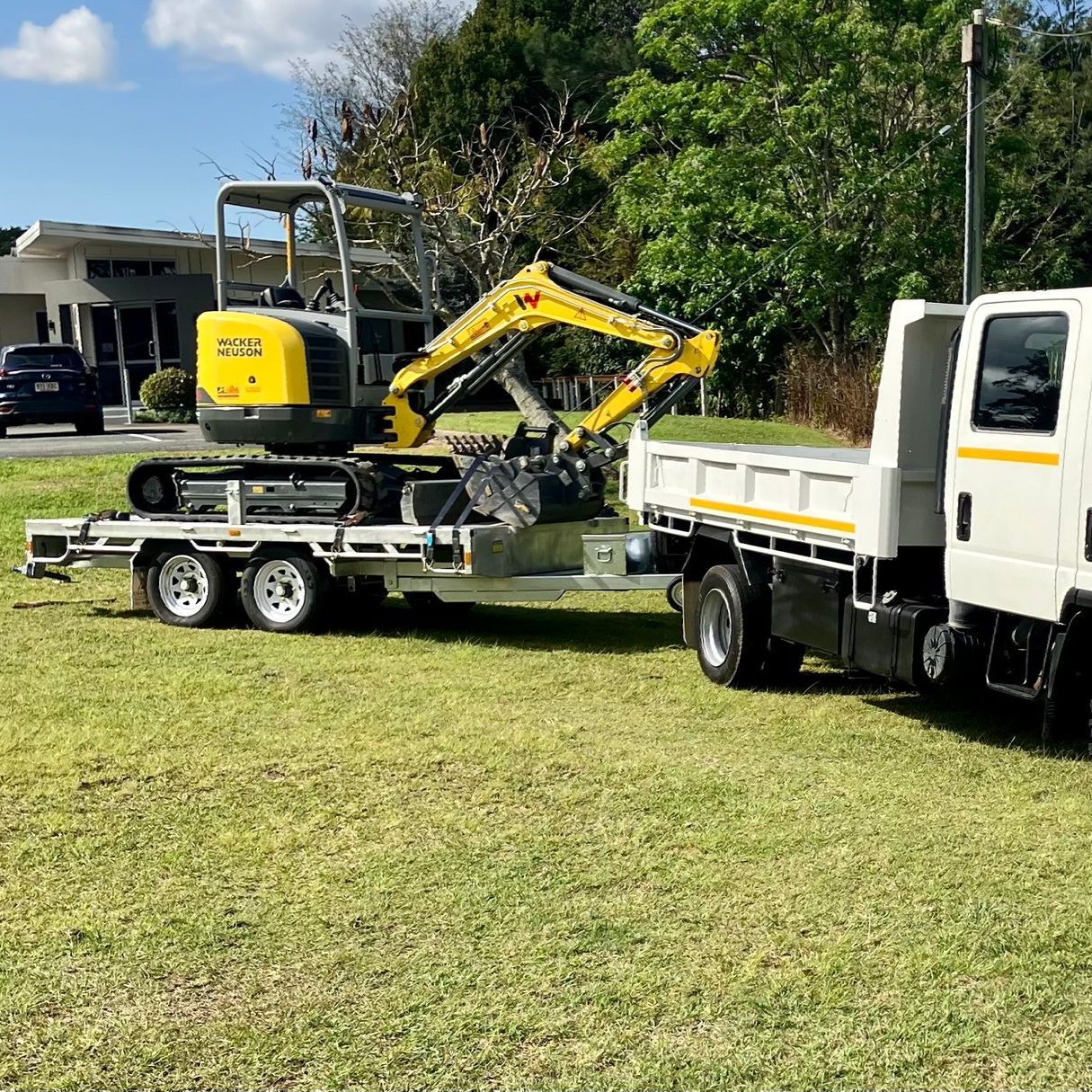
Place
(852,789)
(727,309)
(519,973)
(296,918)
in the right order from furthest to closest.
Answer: (727,309) → (852,789) → (296,918) → (519,973)

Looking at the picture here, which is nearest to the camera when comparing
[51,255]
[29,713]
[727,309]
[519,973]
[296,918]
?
[519,973]

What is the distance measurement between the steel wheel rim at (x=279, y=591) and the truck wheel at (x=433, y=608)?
3.91ft

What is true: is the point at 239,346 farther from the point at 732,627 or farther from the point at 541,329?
the point at 732,627

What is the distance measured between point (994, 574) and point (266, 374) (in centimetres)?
660

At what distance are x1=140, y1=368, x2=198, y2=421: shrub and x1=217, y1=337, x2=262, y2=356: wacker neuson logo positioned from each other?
17354 millimetres

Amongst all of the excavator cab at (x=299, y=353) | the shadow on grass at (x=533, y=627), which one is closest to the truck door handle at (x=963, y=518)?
the shadow on grass at (x=533, y=627)

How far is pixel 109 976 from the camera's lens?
4.95m

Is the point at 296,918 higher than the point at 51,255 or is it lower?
lower

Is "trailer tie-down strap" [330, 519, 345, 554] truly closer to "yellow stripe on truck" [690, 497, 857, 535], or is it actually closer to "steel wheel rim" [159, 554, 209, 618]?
"steel wheel rim" [159, 554, 209, 618]

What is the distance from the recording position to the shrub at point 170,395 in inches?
1145

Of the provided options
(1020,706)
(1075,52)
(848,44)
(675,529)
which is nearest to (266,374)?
(675,529)

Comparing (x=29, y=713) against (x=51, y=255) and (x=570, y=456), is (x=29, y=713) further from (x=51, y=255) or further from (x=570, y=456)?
(x=51, y=255)

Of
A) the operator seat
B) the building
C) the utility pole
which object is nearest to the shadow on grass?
the operator seat

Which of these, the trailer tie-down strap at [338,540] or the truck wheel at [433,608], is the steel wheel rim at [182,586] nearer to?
the trailer tie-down strap at [338,540]
